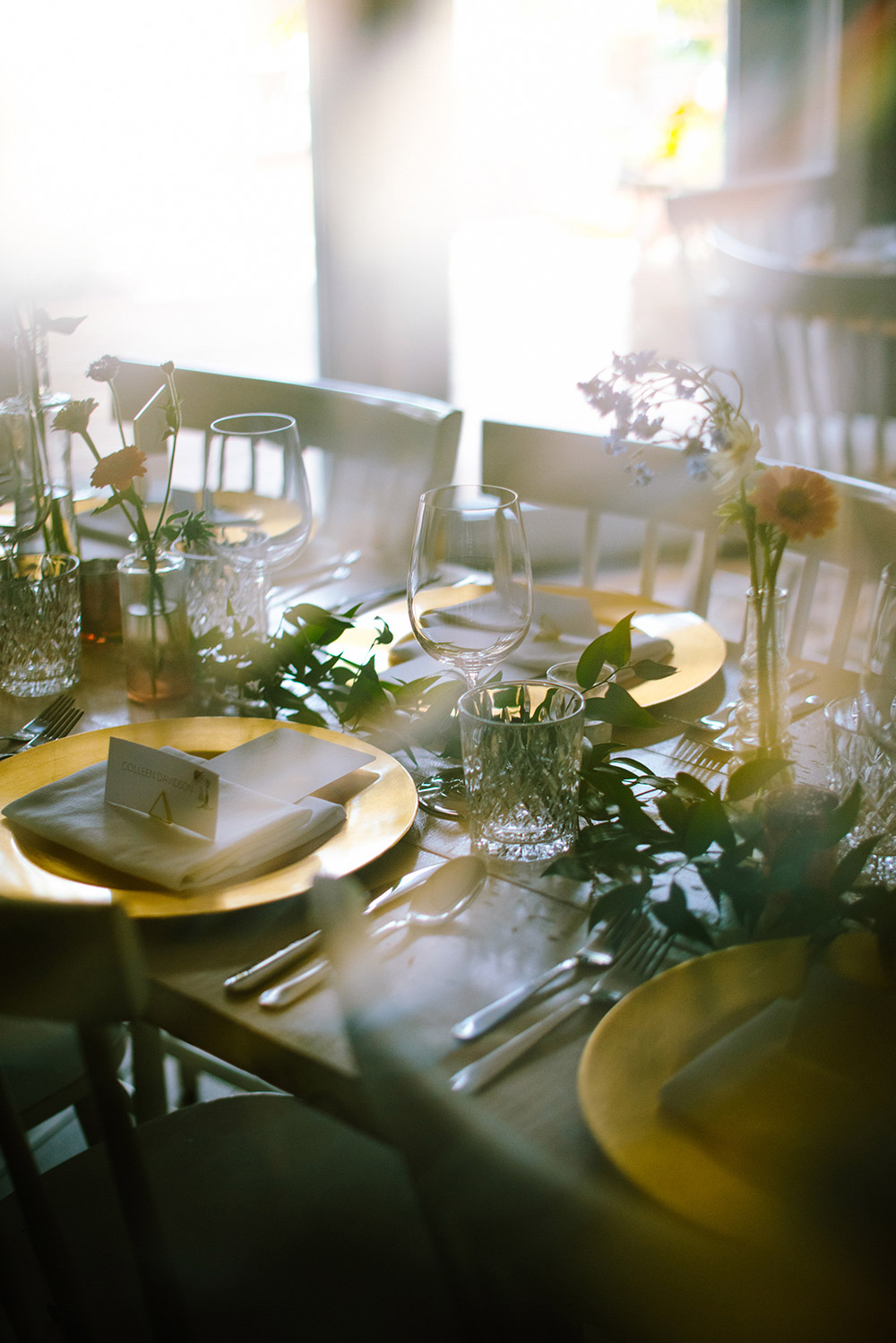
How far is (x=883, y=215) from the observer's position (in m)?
6.06

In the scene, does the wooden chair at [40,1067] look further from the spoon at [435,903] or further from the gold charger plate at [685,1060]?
the gold charger plate at [685,1060]

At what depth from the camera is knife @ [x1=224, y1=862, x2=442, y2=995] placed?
0.73 m

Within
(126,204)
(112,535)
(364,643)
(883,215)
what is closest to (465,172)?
(126,204)

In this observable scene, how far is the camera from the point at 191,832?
87cm

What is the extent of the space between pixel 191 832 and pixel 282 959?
160mm

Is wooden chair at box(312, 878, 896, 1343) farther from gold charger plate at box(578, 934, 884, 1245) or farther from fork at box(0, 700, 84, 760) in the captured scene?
fork at box(0, 700, 84, 760)

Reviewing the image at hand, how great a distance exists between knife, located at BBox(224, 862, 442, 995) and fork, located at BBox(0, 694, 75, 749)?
49cm

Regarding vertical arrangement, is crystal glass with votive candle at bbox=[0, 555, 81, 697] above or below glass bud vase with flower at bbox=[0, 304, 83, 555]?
below

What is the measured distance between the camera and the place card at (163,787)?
2.81 ft

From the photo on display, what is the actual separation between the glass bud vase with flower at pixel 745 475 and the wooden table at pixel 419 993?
0.23 metres

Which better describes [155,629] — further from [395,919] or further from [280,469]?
[395,919]

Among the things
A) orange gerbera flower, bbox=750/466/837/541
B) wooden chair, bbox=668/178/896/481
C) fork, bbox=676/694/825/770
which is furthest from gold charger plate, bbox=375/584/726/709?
wooden chair, bbox=668/178/896/481

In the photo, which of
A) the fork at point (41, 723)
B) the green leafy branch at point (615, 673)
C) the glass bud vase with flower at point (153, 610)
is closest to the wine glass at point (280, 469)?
the glass bud vase with flower at point (153, 610)

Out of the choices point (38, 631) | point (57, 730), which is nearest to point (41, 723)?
point (57, 730)
